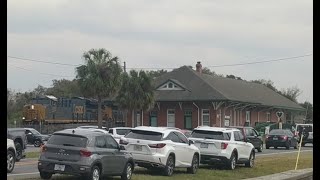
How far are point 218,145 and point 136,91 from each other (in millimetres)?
32285

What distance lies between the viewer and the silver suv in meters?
15.9

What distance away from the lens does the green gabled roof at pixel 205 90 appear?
6002 cm

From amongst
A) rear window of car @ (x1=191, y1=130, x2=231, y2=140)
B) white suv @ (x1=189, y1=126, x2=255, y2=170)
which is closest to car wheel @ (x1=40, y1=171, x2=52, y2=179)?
white suv @ (x1=189, y1=126, x2=255, y2=170)

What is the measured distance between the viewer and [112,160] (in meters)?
17.1

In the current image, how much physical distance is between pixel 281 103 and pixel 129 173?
203ft

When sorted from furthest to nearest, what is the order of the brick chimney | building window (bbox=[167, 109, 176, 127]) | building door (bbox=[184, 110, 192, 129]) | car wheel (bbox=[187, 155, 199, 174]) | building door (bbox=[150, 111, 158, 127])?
the brick chimney
building door (bbox=[150, 111, 158, 127])
building window (bbox=[167, 109, 176, 127])
building door (bbox=[184, 110, 192, 129])
car wheel (bbox=[187, 155, 199, 174])

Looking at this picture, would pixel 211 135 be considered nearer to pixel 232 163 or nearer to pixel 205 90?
pixel 232 163

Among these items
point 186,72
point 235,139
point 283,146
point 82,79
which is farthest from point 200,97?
point 235,139

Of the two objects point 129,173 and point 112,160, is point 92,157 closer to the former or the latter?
point 112,160

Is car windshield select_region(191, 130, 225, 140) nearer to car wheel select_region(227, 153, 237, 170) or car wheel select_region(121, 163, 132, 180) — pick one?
car wheel select_region(227, 153, 237, 170)

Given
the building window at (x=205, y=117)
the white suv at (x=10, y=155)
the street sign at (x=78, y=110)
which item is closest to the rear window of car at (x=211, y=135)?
the white suv at (x=10, y=155)

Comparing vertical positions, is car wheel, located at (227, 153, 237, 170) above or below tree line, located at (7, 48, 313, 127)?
below

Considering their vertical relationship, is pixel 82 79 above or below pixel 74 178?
above

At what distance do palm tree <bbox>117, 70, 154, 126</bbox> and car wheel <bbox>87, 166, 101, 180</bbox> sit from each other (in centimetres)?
3819
